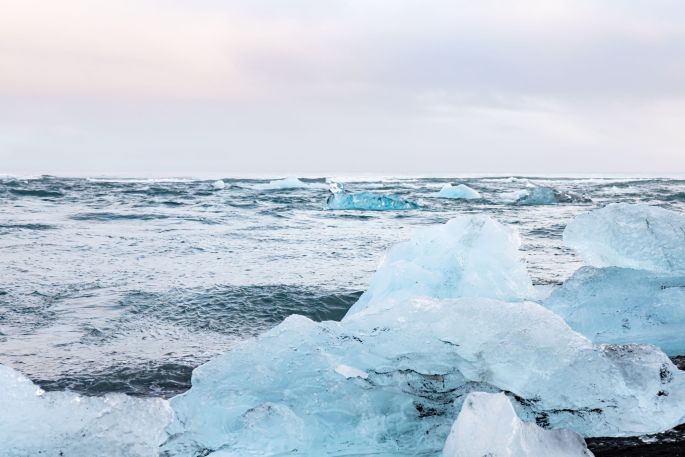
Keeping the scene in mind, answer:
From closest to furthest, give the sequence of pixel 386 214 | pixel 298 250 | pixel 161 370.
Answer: pixel 161 370 < pixel 298 250 < pixel 386 214

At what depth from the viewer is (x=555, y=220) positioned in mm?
12742

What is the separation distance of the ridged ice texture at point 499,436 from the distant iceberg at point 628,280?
1908 millimetres

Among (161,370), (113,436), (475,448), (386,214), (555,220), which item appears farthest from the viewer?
(386,214)

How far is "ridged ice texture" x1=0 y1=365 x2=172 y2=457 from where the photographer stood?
1951 millimetres

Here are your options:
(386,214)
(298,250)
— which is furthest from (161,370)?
(386,214)

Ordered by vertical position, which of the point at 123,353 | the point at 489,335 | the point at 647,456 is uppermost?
the point at 489,335

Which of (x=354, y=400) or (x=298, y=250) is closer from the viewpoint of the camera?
(x=354, y=400)

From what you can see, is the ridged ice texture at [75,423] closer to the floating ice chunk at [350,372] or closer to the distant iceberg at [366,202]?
the floating ice chunk at [350,372]

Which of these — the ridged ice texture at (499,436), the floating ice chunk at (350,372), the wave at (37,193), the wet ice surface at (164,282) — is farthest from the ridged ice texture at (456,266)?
the wave at (37,193)

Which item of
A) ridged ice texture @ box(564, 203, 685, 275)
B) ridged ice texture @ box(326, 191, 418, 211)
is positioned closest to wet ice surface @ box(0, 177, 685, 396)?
ridged ice texture @ box(564, 203, 685, 275)

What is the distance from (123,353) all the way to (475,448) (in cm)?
266

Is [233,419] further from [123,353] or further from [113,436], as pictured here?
[123,353]

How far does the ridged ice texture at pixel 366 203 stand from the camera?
16.6 m

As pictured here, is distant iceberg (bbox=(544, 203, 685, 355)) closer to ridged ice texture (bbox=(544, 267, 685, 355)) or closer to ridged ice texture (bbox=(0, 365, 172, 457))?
ridged ice texture (bbox=(544, 267, 685, 355))
